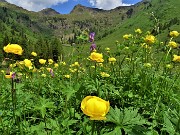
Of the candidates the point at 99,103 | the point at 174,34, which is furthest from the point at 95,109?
the point at 174,34

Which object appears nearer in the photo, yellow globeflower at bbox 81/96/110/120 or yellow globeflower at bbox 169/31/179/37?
yellow globeflower at bbox 81/96/110/120

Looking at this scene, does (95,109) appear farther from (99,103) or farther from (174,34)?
(174,34)

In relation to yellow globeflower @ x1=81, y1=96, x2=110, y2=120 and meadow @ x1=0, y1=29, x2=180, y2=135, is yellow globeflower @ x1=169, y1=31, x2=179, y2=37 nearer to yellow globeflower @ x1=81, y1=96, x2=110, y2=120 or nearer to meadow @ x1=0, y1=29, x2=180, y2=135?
meadow @ x1=0, y1=29, x2=180, y2=135

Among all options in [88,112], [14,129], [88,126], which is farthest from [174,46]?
[88,112]

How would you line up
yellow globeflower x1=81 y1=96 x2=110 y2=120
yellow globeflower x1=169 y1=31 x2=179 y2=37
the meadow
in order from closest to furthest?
Answer: yellow globeflower x1=81 y1=96 x2=110 y2=120 < the meadow < yellow globeflower x1=169 y1=31 x2=179 y2=37

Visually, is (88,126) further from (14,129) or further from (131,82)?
(131,82)

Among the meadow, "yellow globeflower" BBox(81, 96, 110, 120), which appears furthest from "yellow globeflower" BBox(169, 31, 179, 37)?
"yellow globeflower" BBox(81, 96, 110, 120)

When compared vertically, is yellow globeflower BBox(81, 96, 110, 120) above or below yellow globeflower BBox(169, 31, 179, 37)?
below

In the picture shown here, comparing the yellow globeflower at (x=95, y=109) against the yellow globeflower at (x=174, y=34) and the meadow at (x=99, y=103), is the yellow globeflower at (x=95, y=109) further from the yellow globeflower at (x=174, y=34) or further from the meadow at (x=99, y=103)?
the yellow globeflower at (x=174, y=34)

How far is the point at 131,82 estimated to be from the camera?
4.78 metres

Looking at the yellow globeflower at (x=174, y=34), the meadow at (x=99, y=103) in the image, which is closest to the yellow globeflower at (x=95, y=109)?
the meadow at (x=99, y=103)

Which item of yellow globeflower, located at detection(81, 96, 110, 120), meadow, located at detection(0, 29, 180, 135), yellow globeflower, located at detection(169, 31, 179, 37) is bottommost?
meadow, located at detection(0, 29, 180, 135)

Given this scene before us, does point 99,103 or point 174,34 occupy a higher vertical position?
point 174,34

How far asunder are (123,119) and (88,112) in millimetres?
1047
